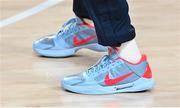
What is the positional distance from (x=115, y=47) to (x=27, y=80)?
11.7 inches

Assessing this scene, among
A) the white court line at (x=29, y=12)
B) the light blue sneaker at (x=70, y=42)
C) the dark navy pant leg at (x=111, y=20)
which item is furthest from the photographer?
the white court line at (x=29, y=12)

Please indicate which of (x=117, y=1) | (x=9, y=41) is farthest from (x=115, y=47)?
(x=9, y=41)

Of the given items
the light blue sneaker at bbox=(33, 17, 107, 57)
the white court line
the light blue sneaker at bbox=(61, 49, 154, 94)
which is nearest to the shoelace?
the light blue sneaker at bbox=(61, 49, 154, 94)

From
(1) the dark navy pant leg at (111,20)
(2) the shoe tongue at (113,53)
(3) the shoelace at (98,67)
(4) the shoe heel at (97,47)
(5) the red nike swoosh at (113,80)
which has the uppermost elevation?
(1) the dark navy pant leg at (111,20)

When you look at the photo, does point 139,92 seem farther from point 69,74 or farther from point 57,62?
point 57,62

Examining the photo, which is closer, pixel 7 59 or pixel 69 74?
pixel 69 74

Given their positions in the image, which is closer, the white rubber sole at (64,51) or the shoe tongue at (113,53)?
the shoe tongue at (113,53)

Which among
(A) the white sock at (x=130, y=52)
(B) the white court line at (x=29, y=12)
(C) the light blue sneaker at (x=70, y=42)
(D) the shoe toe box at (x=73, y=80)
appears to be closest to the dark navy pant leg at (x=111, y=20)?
(A) the white sock at (x=130, y=52)

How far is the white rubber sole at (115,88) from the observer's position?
5.29 ft

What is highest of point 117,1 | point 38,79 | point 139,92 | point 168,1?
point 117,1

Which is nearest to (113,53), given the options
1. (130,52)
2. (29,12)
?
(130,52)

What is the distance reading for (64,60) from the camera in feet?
6.26

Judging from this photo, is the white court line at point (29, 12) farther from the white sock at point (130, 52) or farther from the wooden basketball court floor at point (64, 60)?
the white sock at point (130, 52)

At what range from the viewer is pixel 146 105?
1556 mm
